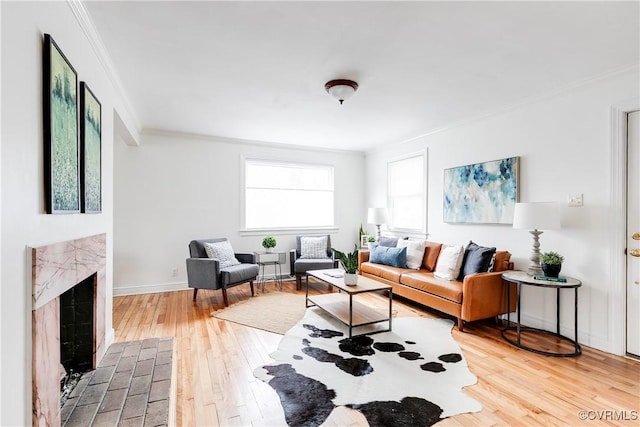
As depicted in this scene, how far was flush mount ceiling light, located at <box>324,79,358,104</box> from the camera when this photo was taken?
2.89 meters

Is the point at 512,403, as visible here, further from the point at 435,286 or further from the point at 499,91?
the point at 499,91

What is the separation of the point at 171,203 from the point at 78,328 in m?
2.99

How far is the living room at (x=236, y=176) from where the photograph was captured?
1.24 meters

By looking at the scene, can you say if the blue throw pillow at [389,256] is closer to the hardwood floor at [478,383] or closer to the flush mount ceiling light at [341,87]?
the hardwood floor at [478,383]

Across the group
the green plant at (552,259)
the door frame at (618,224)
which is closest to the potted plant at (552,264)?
the green plant at (552,259)

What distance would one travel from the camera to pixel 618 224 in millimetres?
2729

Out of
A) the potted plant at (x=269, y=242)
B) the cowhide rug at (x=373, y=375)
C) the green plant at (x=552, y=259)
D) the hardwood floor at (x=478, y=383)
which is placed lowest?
the hardwood floor at (x=478, y=383)

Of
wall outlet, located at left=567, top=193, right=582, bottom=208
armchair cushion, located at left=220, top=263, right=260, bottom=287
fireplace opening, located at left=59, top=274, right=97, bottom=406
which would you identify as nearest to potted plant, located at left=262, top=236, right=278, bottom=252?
A: armchair cushion, located at left=220, top=263, right=260, bottom=287

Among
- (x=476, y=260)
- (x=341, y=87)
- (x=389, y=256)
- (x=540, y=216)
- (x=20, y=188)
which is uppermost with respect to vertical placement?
(x=341, y=87)

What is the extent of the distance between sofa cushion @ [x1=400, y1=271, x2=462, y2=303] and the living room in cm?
80

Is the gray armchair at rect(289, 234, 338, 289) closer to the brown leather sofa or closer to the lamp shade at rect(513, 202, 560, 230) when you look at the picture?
the brown leather sofa

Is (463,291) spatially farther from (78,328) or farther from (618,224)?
(78,328)

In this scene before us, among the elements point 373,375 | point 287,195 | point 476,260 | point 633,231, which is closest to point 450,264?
point 476,260

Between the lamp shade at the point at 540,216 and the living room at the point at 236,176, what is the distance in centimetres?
30
